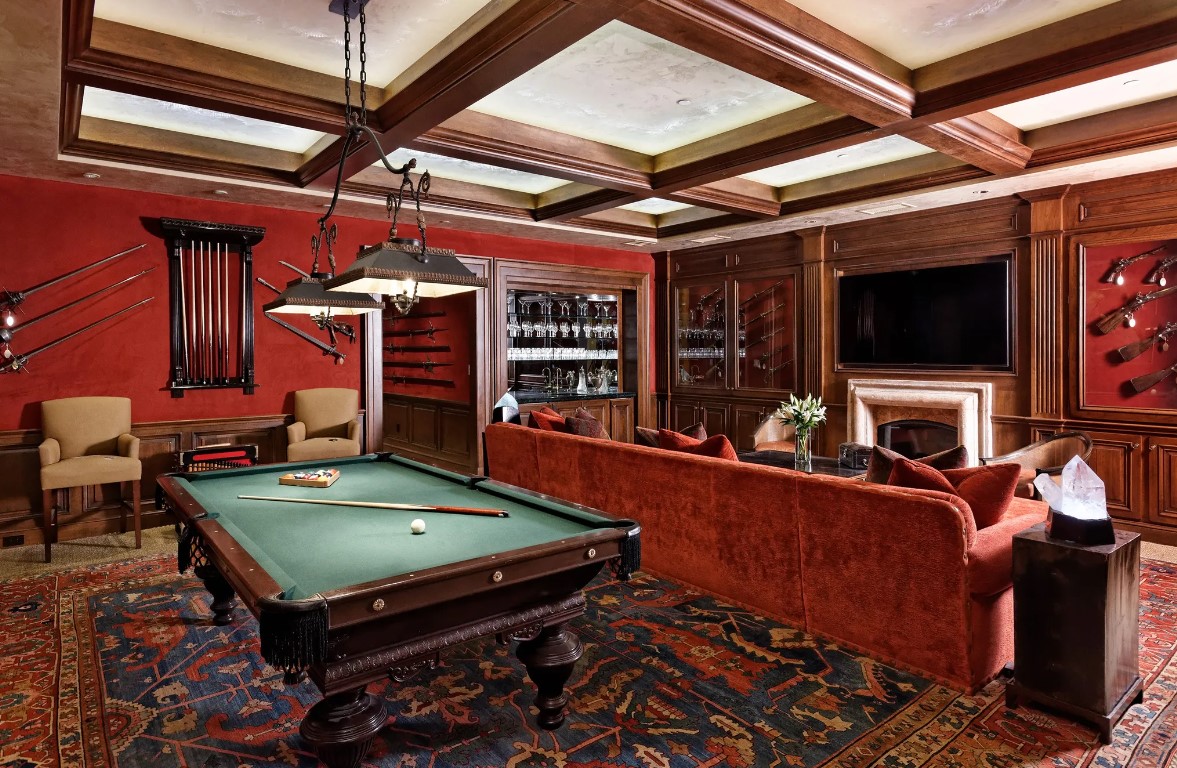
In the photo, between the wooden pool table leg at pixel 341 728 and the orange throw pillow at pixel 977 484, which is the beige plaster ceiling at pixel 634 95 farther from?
the wooden pool table leg at pixel 341 728

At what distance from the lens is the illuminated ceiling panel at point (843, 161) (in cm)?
519

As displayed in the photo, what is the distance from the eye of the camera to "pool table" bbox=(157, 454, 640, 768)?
5.97ft

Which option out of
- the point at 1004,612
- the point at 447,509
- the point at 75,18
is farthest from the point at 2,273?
the point at 1004,612

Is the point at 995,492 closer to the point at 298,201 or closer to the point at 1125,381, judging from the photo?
the point at 1125,381

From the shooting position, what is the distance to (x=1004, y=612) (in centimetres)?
287

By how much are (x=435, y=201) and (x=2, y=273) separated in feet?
10.5

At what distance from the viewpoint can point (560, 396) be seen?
7.96 meters

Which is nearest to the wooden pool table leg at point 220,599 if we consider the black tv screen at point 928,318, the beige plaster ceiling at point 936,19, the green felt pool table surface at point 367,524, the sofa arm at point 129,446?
the green felt pool table surface at point 367,524

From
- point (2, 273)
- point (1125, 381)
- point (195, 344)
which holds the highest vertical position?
point (2, 273)

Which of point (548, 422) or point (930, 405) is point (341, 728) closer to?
point (548, 422)

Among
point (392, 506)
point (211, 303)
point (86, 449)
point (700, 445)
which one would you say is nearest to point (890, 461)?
point (700, 445)

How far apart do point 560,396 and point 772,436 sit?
2521 millimetres

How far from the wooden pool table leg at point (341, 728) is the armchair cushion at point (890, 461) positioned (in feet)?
7.82

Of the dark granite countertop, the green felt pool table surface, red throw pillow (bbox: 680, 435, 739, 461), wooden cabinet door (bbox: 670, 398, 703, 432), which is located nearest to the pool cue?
the green felt pool table surface
